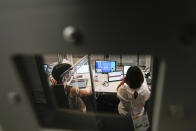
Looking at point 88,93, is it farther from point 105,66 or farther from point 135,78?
point 105,66

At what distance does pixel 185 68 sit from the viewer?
0.55 metres

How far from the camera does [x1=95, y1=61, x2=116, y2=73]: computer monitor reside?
10.9 ft

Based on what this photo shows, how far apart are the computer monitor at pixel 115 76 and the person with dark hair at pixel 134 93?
100 centimetres

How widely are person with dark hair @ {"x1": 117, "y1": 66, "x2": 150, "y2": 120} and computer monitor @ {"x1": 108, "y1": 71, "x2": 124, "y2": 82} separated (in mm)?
996

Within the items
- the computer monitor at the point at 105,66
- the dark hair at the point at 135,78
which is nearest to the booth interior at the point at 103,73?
the computer monitor at the point at 105,66

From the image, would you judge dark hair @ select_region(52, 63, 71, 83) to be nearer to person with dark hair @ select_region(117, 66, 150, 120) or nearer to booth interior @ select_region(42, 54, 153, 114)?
booth interior @ select_region(42, 54, 153, 114)

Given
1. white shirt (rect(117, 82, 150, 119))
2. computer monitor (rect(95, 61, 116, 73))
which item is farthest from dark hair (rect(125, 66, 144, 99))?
computer monitor (rect(95, 61, 116, 73))

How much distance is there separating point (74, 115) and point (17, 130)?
13.8 inches

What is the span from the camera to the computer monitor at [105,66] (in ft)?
10.9

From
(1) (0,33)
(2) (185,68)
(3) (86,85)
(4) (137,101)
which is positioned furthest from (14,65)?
(3) (86,85)

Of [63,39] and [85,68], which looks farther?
[85,68]

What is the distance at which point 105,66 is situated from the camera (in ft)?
11.0

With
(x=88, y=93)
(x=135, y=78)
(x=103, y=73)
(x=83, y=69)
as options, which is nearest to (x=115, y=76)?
(x=103, y=73)

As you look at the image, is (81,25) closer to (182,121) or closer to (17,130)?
(182,121)
